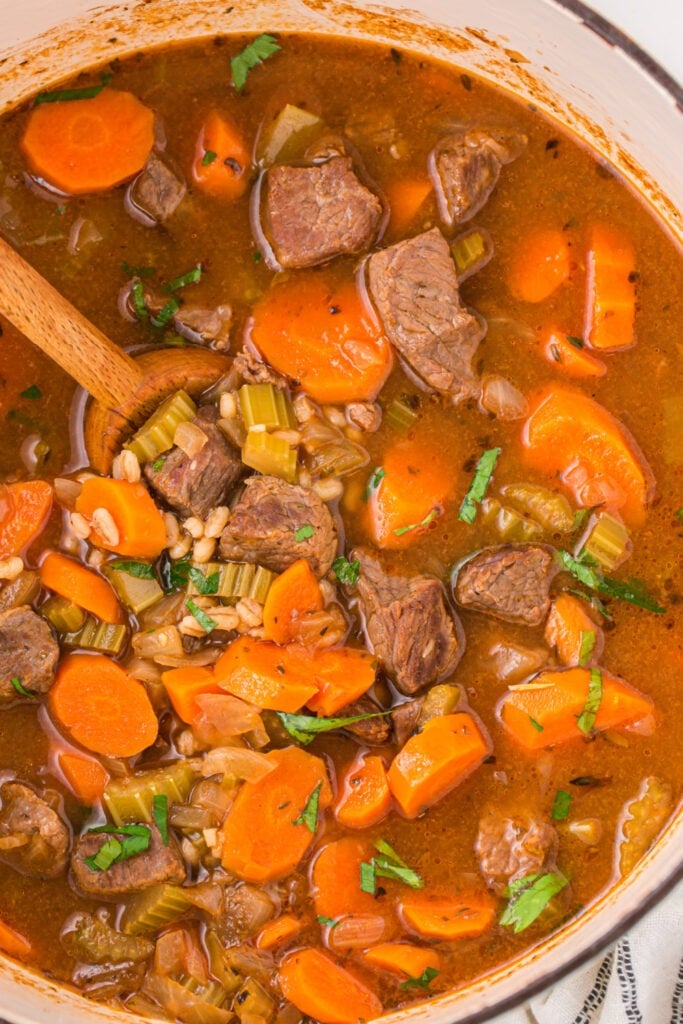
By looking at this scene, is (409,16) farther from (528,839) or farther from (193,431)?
(528,839)

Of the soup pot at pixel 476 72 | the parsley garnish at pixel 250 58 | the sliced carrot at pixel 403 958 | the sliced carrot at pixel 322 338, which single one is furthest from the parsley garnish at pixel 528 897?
the parsley garnish at pixel 250 58

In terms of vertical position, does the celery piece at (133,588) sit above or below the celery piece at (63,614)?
above

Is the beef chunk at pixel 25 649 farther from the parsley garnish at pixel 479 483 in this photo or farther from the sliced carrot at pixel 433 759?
the parsley garnish at pixel 479 483

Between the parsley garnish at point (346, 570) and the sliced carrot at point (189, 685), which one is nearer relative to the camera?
the sliced carrot at point (189, 685)

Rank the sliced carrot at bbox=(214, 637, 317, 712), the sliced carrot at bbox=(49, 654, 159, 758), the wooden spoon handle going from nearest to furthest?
the wooden spoon handle, the sliced carrot at bbox=(214, 637, 317, 712), the sliced carrot at bbox=(49, 654, 159, 758)

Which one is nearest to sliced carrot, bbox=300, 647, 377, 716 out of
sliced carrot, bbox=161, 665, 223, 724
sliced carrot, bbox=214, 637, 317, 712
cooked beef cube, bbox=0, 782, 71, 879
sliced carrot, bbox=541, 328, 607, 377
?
sliced carrot, bbox=214, 637, 317, 712

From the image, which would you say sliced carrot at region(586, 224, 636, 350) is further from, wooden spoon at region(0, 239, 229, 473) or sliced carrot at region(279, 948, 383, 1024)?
sliced carrot at region(279, 948, 383, 1024)
